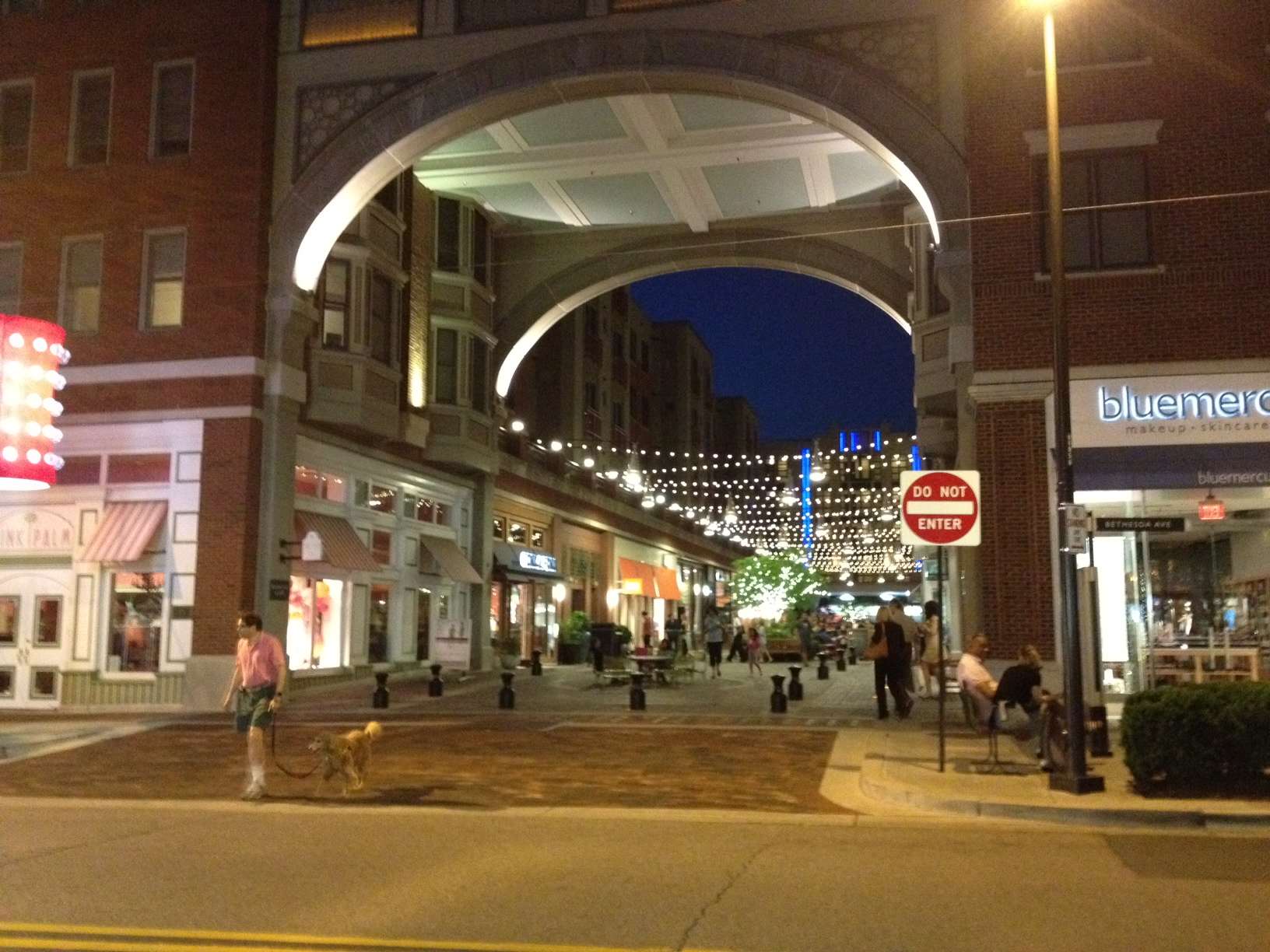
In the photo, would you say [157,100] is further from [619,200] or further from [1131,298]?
[1131,298]

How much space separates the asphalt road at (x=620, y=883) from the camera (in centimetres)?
639

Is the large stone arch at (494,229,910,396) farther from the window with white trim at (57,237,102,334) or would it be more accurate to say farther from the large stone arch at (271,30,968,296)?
the window with white trim at (57,237,102,334)

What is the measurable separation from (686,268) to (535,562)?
9.67 m

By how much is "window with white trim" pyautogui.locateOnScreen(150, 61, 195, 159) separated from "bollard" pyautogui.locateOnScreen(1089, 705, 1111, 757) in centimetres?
1909

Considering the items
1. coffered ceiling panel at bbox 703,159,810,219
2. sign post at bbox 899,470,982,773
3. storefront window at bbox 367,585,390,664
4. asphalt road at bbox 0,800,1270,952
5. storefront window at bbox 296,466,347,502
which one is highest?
coffered ceiling panel at bbox 703,159,810,219

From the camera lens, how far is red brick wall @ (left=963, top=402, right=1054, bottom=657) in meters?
17.7

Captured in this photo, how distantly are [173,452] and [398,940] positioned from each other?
57.6ft

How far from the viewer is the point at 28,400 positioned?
66.6 feet

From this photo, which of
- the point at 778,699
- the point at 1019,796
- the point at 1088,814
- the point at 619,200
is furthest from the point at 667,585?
the point at 1088,814

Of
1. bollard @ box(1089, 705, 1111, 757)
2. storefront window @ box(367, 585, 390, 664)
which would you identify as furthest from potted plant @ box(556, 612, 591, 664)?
bollard @ box(1089, 705, 1111, 757)

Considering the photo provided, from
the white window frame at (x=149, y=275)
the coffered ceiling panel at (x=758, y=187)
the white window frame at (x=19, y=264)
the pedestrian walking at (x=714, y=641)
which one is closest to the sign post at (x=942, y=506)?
the white window frame at (x=149, y=275)

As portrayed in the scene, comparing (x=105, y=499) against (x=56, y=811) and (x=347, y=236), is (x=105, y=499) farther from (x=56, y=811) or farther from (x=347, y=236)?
(x=56, y=811)

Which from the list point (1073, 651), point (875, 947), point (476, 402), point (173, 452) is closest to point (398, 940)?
point (875, 947)

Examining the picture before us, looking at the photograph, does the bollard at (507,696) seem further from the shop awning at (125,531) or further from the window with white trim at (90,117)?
the window with white trim at (90,117)
